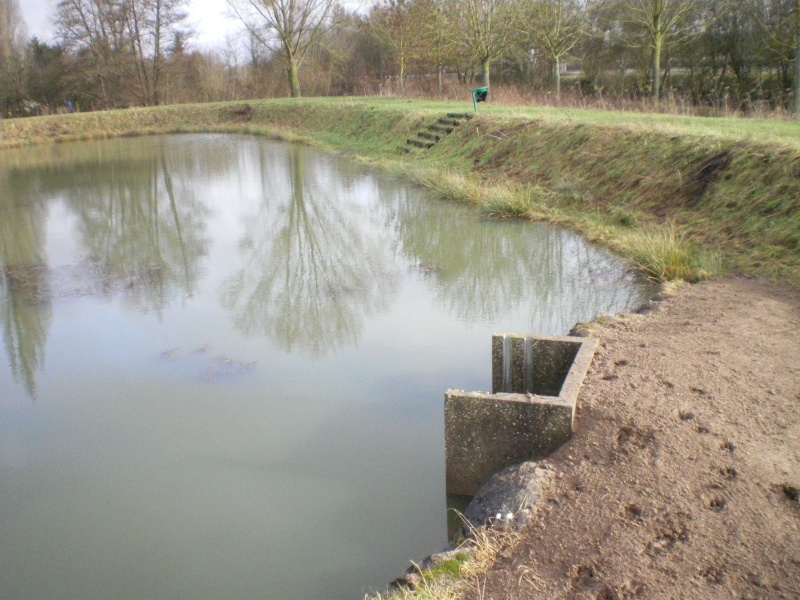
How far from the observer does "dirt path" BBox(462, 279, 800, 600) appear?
3.04 m

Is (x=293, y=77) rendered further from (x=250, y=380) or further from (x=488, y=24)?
(x=250, y=380)

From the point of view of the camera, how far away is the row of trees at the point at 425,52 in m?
21.7

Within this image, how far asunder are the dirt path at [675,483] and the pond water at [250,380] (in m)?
0.97

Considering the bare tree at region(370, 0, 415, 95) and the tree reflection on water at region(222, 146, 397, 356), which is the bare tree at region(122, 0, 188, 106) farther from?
the tree reflection on water at region(222, 146, 397, 356)

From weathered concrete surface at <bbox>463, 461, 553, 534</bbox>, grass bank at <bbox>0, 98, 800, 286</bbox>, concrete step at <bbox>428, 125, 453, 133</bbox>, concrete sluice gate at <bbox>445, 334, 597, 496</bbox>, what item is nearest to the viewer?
weathered concrete surface at <bbox>463, 461, 553, 534</bbox>

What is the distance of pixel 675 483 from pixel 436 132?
48.7 feet

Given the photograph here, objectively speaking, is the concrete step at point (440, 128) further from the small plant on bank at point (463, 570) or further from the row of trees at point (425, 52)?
the small plant on bank at point (463, 570)

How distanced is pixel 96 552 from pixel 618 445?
287 cm

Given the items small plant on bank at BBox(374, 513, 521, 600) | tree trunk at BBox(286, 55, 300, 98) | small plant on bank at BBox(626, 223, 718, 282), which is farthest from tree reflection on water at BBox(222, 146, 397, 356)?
tree trunk at BBox(286, 55, 300, 98)

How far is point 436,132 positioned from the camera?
1764 cm

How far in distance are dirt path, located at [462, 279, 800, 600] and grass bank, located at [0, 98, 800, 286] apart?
2.80 m

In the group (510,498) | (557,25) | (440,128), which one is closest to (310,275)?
(510,498)

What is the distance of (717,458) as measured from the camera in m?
3.72

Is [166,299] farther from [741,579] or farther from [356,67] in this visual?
[356,67]
